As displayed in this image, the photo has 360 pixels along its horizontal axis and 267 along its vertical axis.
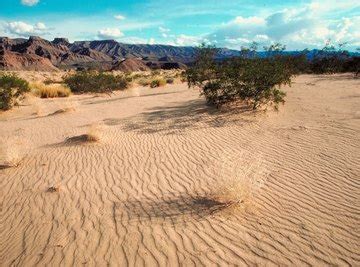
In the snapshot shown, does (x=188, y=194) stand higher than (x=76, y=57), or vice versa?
(x=188, y=194)

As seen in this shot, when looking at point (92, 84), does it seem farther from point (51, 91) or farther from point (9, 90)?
point (9, 90)

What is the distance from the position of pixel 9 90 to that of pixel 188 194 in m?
13.0

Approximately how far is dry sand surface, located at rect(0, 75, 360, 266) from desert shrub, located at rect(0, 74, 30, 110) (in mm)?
5281

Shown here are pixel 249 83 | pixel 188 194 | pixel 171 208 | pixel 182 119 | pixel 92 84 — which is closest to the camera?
pixel 171 208

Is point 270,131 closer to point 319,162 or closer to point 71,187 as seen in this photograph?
point 319,162

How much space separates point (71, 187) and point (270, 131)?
566 cm

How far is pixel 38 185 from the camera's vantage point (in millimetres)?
6121

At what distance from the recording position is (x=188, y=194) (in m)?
5.32

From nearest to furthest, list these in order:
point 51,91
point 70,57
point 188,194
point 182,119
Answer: point 188,194
point 182,119
point 51,91
point 70,57

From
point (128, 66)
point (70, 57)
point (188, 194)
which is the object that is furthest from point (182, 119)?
point (70, 57)

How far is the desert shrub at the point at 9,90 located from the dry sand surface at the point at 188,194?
528 cm

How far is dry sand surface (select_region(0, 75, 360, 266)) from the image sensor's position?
3879 millimetres

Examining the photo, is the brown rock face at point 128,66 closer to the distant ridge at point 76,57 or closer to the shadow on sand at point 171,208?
the distant ridge at point 76,57

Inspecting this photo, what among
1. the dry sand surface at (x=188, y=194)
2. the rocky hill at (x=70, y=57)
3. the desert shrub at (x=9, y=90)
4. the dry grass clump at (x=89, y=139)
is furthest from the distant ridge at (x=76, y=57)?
the desert shrub at (x=9, y=90)
